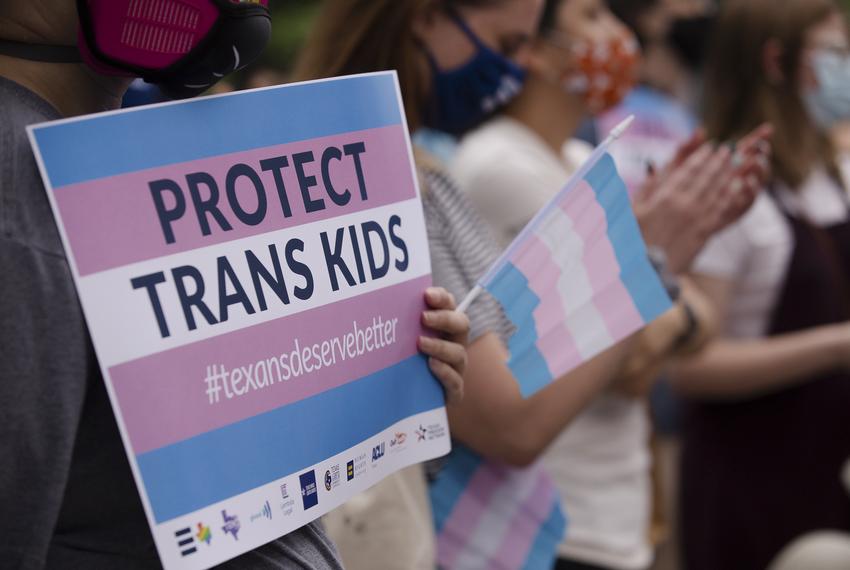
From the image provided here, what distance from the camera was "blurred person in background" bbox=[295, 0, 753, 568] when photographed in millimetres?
1951

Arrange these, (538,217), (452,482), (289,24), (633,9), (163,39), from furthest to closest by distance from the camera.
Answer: (289,24), (633,9), (452,482), (538,217), (163,39)

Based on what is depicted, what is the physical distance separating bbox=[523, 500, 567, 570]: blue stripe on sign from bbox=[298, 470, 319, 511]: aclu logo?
990mm

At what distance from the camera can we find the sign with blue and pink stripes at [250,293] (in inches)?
46.8

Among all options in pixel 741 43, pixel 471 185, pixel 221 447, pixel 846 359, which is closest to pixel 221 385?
pixel 221 447

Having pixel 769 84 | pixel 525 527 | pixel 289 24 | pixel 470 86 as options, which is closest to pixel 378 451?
pixel 525 527

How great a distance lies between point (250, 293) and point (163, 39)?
304mm

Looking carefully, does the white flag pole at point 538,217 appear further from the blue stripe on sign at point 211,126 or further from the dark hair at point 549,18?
the dark hair at point 549,18

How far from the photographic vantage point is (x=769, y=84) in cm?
354

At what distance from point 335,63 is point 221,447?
3.35 ft

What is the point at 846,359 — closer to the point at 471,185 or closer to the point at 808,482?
the point at 808,482

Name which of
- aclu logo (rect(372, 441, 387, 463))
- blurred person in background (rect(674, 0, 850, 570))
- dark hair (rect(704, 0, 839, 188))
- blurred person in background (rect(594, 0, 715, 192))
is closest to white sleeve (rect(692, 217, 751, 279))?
blurred person in background (rect(674, 0, 850, 570))

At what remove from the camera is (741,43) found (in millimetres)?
3576

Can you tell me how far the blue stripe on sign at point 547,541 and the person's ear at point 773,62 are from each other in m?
1.80

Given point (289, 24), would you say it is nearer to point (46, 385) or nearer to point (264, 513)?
point (264, 513)
